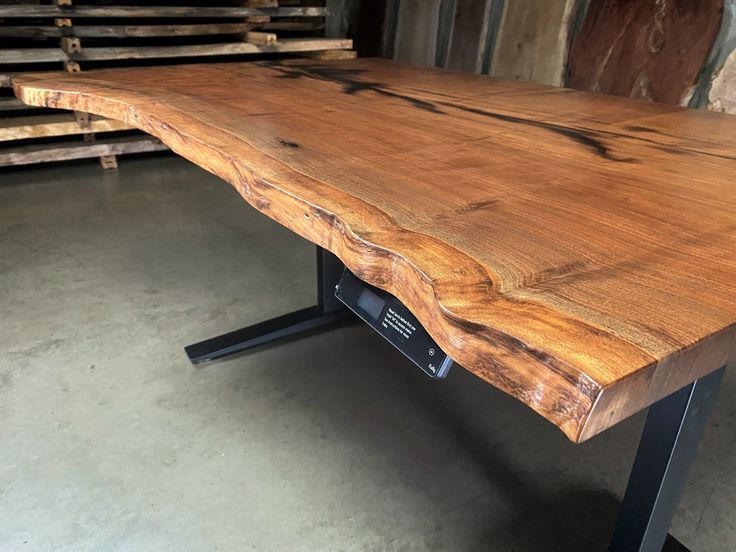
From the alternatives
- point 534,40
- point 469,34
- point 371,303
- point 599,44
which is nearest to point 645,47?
point 599,44

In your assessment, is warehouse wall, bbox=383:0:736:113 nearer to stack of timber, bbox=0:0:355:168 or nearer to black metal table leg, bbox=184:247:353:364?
stack of timber, bbox=0:0:355:168

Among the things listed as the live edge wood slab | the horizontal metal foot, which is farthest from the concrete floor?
the live edge wood slab

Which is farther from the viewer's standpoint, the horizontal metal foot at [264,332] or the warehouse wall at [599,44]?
A: the warehouse wall at [599,44]

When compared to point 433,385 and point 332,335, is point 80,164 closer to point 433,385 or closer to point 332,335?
point 332,335

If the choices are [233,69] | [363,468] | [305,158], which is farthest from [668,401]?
[233,69]

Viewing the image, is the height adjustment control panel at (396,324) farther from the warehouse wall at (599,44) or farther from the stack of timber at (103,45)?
the stack of timber at (103,45)

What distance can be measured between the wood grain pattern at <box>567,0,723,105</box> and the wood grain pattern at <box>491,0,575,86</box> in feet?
0.23

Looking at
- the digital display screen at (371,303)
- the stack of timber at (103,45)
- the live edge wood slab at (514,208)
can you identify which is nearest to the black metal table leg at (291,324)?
the live edge wood slab at (514,208)

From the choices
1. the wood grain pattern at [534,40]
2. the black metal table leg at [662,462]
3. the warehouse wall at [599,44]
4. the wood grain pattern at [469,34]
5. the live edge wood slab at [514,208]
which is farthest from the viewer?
the wood grain pattern at [469,34]

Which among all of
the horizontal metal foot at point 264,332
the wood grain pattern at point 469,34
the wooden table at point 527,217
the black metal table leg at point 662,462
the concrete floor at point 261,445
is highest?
the wood grain pattern at point 469,34

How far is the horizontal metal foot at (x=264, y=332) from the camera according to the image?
1.55 m

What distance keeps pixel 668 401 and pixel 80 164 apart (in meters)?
3.07

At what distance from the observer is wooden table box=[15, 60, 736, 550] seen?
44cm

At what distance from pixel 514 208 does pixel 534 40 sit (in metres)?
2.26
